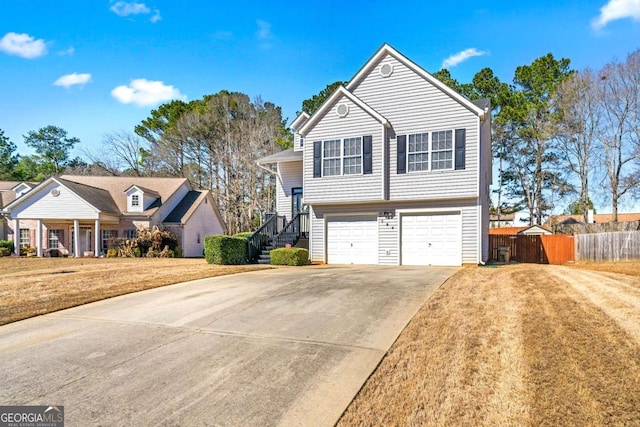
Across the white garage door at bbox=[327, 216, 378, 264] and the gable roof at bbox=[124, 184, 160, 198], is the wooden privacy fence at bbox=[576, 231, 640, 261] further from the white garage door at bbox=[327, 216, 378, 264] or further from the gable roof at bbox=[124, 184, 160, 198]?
the gable roof at bbox=[124, 184, 160, 198]

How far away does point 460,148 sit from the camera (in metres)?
14.2

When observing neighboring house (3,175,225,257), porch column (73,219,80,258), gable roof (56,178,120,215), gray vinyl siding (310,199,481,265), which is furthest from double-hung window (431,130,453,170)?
porch column (73,219,80,258)

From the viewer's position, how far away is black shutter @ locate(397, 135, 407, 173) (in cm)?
1495

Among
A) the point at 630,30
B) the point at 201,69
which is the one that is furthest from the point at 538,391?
the point at 630,30

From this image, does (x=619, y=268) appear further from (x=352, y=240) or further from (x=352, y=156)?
(x=352, y=156)

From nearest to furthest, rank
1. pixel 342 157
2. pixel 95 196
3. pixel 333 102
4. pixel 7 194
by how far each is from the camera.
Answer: pixel 342 157, pixel 333 102, pixel 95 196, pixel 7 194

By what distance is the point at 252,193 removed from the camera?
3628cm

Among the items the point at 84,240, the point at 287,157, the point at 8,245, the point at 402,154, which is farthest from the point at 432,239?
the point at 8,245

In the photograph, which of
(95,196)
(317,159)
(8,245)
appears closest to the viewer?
(317,159)

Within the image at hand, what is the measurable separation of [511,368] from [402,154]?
37.7ft

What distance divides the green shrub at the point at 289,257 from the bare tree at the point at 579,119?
27.5 m

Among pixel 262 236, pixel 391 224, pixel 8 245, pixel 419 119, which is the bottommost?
pixel 8 245

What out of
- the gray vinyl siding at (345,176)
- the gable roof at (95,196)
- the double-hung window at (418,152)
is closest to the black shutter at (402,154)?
the double-hung window at (418,152)

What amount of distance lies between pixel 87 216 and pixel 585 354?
2762 cm
